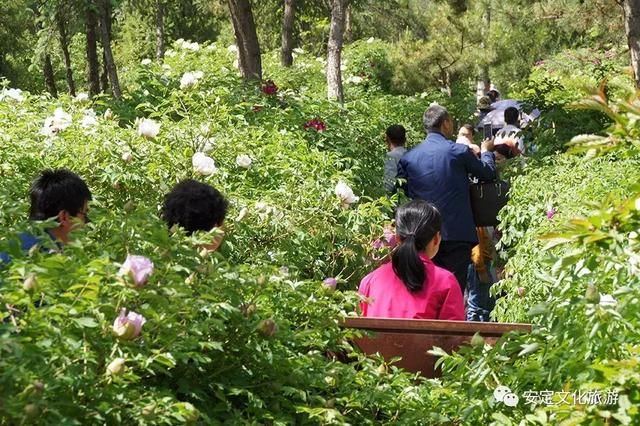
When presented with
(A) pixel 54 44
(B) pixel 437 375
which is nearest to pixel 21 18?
(A) pixel 54 44

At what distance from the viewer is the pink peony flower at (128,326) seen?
2668 millimetres

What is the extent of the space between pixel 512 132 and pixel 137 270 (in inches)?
355

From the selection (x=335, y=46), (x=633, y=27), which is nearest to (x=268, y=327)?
(x=633, y=27)

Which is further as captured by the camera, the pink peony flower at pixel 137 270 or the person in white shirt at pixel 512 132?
the person in white shirt at pixel 512 132

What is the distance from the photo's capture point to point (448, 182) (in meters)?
7.71

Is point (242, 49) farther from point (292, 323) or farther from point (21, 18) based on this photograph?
point (21, 18)

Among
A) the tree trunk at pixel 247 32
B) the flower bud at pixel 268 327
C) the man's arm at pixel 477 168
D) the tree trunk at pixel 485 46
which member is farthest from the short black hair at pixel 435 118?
the tree trunk at pixel 485 46

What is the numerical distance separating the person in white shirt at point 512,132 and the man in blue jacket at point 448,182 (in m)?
2.53

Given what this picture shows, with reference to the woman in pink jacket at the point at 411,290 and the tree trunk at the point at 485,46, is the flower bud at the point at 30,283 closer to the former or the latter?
the woman in pink jacket at the point at 411,290

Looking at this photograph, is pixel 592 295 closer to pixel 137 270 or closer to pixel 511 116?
pixel 137 270

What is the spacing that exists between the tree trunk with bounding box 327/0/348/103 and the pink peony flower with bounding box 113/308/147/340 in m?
10.0

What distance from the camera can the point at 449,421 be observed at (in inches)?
125

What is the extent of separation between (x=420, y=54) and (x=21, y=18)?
28.2 ft

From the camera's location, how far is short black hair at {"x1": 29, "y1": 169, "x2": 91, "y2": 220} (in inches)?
187
